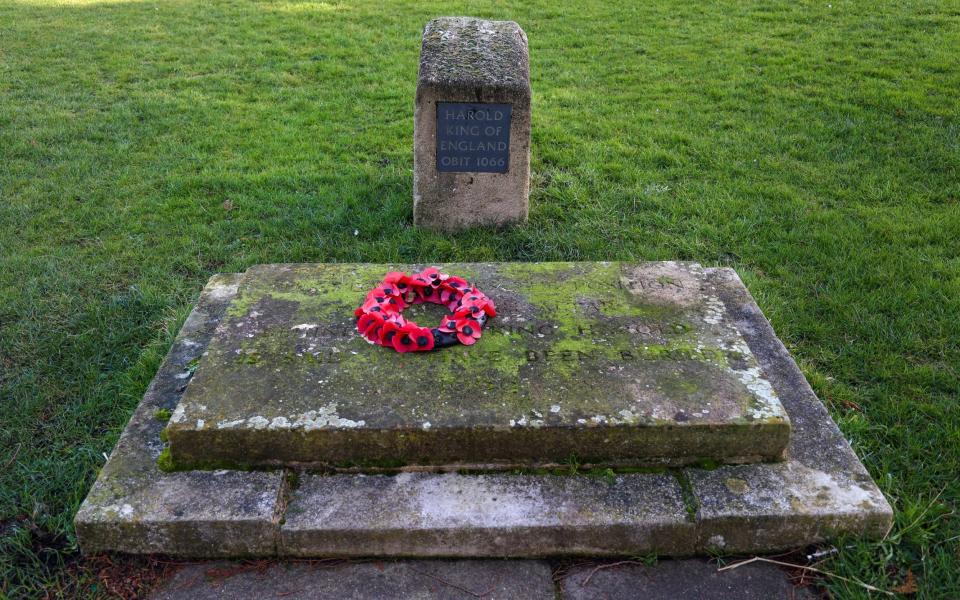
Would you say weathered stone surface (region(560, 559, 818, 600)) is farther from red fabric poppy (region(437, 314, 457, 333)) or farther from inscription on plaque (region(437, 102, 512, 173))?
inscription on plaque (region(437, 102, 512, 173))

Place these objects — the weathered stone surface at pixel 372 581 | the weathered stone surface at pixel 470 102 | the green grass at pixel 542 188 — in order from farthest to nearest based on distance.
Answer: the weathered stone surface at pixel 470 102 < the green grass at pixel 542 188 < the weathered stone surface at pixel 372 581

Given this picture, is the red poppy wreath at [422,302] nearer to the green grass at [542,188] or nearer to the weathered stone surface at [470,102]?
the green grass at [542,188]

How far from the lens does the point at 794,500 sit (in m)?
2.84

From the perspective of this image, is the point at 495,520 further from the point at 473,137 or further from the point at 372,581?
the point at 473,137

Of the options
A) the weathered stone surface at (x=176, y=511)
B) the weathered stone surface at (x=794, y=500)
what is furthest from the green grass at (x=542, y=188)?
the weathered stone surface at (x=176, y=511)

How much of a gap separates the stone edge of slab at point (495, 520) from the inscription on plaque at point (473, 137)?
2696 millimetres

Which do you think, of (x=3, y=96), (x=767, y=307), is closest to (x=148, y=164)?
(x=3, y=96)

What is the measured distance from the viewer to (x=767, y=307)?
448 cm

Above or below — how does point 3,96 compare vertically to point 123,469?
above

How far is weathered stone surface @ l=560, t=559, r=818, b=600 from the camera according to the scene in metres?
2.68

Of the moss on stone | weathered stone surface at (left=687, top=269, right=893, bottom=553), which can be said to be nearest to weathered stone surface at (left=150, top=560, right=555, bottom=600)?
the moss on stone

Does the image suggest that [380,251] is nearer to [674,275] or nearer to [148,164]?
[674,275]

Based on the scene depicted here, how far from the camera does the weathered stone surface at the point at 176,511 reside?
2.75 meters

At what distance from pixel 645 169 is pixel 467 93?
1.99 meters
